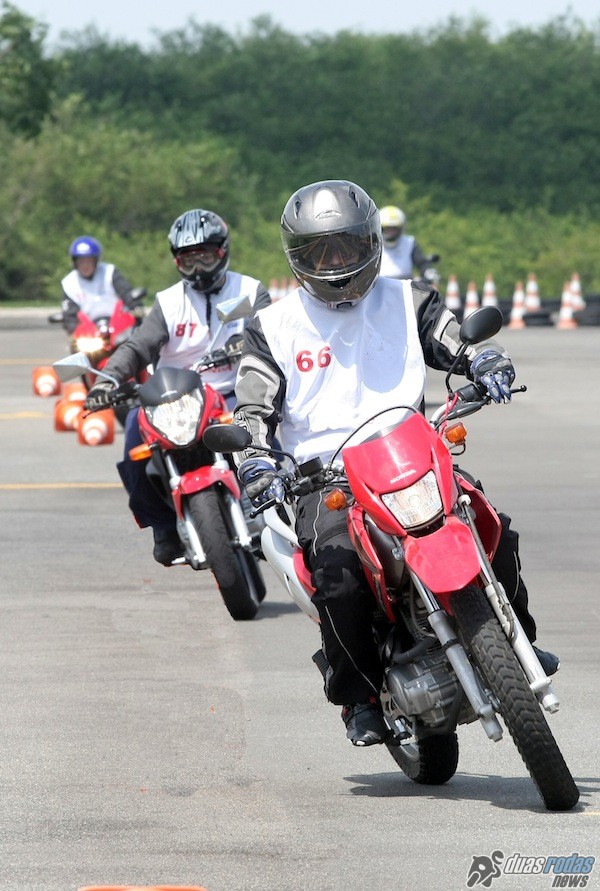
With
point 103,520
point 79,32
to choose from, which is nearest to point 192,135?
point 79,32

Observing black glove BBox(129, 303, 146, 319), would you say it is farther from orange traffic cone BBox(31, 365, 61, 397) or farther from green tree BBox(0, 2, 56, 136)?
green tree BBox(0, 2, 56, 136)

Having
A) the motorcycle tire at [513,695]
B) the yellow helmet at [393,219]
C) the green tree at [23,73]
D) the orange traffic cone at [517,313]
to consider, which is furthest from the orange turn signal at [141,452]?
the green tree at [23,73]

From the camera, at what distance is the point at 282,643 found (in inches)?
326

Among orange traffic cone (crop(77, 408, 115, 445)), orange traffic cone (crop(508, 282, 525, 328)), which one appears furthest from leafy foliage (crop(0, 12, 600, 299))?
orange traffic cone (crop(77, 408, 115, 445))

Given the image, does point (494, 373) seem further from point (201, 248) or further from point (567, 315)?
point (567, 315)

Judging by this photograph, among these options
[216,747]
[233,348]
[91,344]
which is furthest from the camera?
[91,344]

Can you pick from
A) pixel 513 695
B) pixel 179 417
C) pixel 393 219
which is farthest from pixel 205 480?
pixel 393 219

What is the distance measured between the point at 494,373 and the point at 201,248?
15.3 feet

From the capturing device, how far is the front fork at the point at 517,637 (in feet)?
16.9

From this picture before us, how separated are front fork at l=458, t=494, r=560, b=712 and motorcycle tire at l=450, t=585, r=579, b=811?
0.03 meters

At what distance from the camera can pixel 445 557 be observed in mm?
5172

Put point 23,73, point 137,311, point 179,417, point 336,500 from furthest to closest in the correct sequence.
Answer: point 23,73 → point 137,311 → point 179,417 → point 336,500

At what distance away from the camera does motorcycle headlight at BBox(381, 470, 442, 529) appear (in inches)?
207

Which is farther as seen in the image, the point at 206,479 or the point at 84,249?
the point at 84,249
